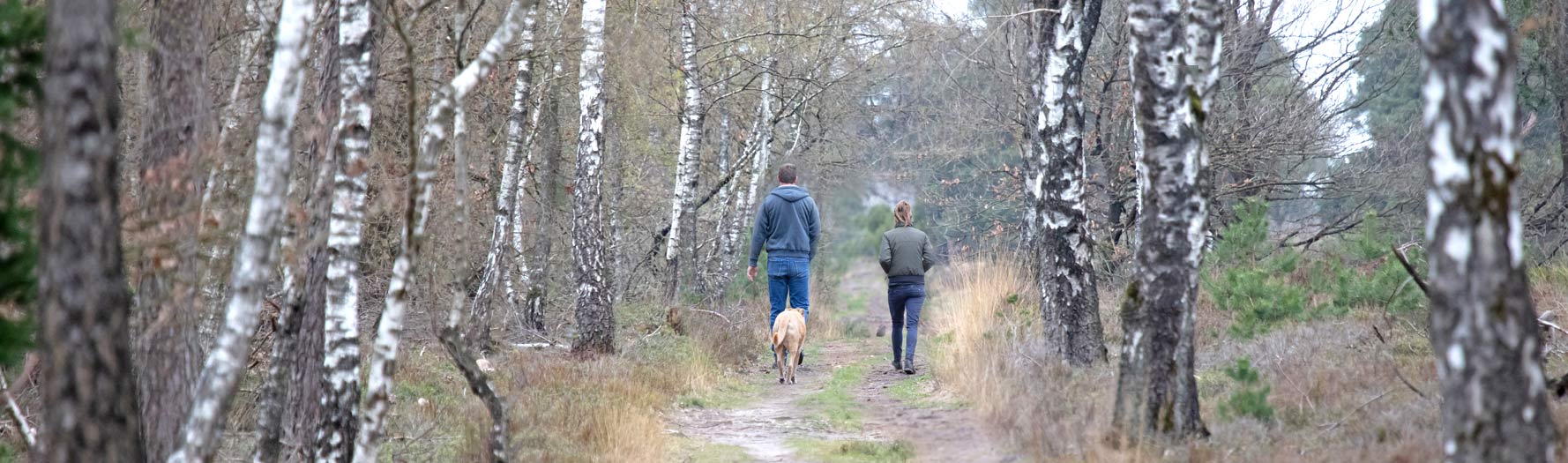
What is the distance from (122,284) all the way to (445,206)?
27.7 feet

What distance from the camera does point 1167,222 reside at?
6039 millimetres

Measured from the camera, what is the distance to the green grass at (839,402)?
869 cm

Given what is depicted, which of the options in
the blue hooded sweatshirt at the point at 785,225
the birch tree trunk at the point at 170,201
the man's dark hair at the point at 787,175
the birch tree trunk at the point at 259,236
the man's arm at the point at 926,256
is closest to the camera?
the birch tree trunk at the point at 259,236

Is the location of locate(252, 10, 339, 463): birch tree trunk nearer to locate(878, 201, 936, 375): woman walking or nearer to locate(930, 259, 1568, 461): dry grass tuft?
locate(930, 259, 1568, 461): dry grass tuft

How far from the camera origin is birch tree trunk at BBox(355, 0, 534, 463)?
5223mm

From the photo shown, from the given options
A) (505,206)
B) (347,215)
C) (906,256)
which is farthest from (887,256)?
(347,215)

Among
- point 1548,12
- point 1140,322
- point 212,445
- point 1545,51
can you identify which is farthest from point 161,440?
point 1545,51

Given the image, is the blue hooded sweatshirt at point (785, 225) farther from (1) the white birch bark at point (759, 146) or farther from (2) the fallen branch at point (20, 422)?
(2) the fallen branch at point (20, 422)

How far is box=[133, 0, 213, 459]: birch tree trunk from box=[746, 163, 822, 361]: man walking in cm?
651

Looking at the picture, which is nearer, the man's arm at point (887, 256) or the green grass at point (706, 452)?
the green grass at point (706, 452)

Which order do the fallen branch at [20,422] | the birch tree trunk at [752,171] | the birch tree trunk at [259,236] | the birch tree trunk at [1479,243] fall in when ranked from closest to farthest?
the birch tree trunk at [1479,243] → the birch tree trunk at [259,236] → the fallen branch at [20,422] → the birch tree trunk at [752,171]

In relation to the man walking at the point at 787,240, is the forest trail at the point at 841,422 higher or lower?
lower

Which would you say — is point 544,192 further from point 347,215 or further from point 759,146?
point 347,215

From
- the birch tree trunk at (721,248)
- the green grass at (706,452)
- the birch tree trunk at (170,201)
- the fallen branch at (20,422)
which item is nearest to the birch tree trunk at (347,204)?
the birch tree trunk at (170,201)
